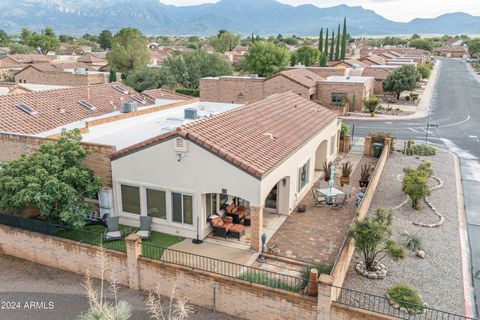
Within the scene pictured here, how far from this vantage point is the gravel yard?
14.0 metres

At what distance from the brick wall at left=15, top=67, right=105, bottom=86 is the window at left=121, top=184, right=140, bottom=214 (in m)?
39.5

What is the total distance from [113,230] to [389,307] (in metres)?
10.9

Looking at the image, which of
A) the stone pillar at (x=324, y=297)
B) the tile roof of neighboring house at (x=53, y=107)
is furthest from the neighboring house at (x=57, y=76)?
the stone pillar at (x=324, y=297)

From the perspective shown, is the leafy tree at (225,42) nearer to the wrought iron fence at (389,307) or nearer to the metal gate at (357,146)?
the metal gate at (357,146)

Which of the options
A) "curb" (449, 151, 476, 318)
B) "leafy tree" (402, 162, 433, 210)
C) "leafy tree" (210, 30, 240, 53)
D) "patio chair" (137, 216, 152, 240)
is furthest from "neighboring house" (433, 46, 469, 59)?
"patio chair" (137, 216, 152, 240)

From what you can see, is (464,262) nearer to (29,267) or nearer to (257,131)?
(257,131)

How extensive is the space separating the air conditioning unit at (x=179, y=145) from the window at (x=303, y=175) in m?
7.16

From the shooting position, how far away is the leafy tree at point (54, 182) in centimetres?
1619

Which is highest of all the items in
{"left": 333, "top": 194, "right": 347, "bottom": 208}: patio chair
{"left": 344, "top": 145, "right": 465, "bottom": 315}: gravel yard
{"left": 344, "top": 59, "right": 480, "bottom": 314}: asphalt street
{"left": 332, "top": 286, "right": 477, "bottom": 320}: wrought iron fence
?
{"left": 332, "top": 286, "right": 477, "bottom": 320}: wrought iron fence

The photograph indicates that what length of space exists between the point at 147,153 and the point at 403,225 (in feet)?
39.6

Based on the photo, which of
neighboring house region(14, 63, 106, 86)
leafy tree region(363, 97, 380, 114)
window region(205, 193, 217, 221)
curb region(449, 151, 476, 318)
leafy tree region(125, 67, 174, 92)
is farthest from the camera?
leafy tree region(125, 67, 174, 92)

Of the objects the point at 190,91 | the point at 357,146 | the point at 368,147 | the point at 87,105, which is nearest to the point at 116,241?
the point at 87,105

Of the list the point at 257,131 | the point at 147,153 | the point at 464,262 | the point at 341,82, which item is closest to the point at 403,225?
the point at 464,262

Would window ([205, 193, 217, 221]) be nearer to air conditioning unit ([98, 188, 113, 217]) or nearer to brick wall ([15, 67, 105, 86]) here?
air conditioning unit ([98, 188, 113, 217])
